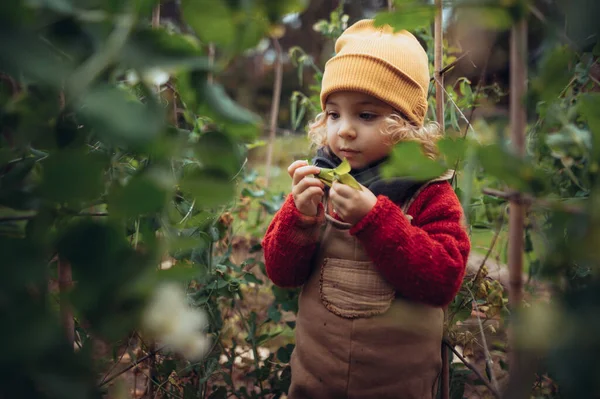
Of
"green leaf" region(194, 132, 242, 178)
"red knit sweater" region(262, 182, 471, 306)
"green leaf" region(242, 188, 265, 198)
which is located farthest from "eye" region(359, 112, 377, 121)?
"green leaf" region(194, 132, 242, 178)

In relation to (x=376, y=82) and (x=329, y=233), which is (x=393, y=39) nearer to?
(x=376, y=82)

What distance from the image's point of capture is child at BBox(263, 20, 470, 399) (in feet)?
3.52

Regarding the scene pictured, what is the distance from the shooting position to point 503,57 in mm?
6605

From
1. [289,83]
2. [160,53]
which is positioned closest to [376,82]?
[160,53]

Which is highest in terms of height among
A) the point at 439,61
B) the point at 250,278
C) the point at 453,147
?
the point at 439,61

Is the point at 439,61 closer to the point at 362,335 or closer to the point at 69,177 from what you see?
the point at 362,335

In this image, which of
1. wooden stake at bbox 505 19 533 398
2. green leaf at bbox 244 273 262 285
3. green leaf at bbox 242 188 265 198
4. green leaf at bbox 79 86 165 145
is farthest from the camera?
green leaf at bbox 242 188 265 198

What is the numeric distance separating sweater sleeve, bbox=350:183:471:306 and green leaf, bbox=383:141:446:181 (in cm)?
51

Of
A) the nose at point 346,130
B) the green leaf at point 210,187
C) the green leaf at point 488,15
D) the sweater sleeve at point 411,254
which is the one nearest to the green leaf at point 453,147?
the green leaf at point 488,15

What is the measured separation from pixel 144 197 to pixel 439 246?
0.79m

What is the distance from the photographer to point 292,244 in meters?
1.19

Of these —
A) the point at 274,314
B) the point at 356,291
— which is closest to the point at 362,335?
the point at 356,291

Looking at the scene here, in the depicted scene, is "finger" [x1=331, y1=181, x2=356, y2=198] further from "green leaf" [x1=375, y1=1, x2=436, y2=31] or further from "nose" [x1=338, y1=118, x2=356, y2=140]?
"green leaf" [x1=375, y1=1, x2=436, y2=31]

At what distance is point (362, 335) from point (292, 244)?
0.84 feet
